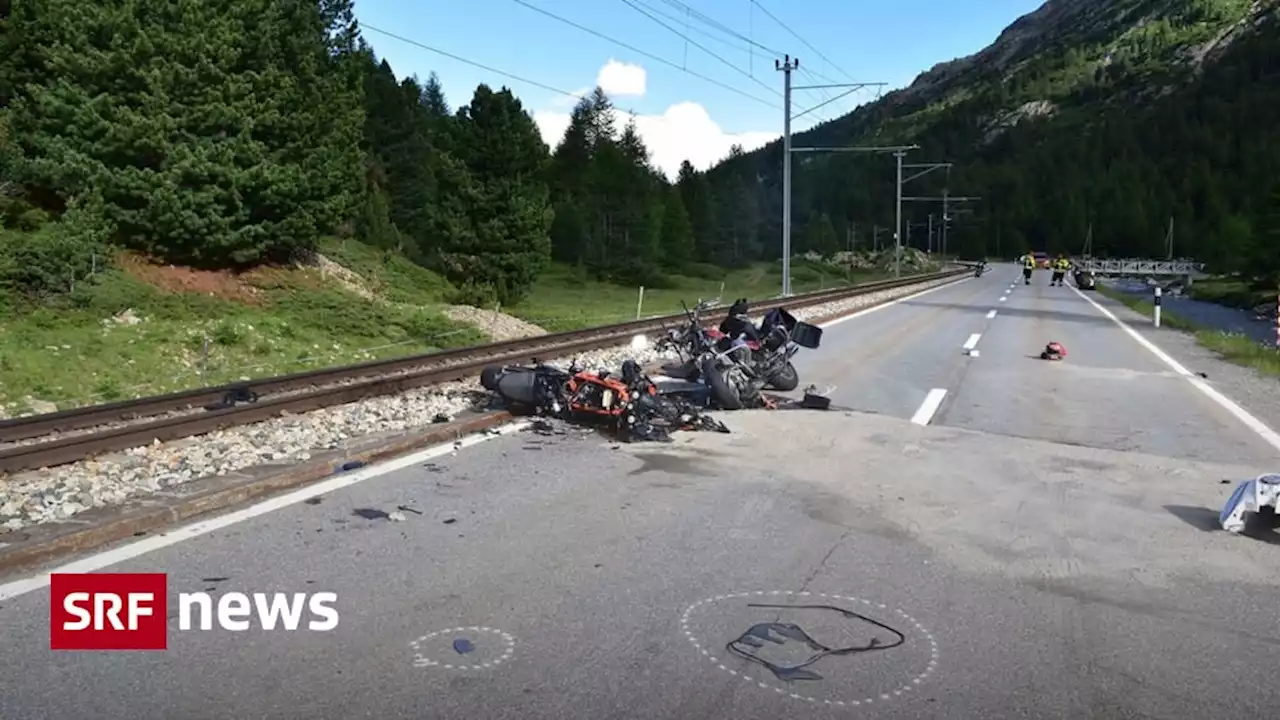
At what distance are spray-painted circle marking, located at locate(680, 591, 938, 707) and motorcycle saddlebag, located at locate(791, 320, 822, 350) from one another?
25.5ft

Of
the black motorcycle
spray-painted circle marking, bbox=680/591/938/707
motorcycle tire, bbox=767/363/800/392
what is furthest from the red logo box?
motorcycle tire, bbox=767/363/800/392

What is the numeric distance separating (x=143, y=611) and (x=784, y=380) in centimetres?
907

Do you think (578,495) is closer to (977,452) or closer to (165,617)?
(165,617)

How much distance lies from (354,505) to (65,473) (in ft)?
9.82

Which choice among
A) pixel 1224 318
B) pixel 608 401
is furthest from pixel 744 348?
pixel 1224 318

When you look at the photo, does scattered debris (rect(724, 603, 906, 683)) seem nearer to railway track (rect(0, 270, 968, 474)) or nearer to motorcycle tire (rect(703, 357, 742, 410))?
motorcycle tire (rect(703, 357, 742, 410))

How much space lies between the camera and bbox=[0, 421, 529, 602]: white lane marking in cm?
473

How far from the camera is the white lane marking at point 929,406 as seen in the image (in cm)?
1041

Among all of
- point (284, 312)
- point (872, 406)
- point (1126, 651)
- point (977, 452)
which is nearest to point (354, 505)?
point (1126, 651)

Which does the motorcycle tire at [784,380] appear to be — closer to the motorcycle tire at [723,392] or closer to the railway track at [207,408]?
the motorcycle tire at [723,392]

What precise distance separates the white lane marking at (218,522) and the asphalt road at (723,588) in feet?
0.43

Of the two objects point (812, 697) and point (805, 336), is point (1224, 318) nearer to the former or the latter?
point (805, 336)

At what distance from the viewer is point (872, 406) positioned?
11.3 m

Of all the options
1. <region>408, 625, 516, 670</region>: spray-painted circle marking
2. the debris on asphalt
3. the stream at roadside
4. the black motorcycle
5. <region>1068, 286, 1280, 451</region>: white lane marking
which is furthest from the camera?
the stream at roadside
